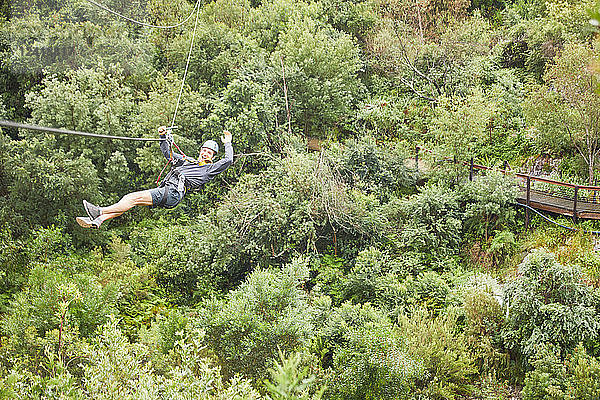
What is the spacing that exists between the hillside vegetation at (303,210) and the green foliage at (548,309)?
3cm

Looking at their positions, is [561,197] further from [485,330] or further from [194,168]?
[194,168]

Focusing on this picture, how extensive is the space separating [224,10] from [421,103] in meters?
6.25

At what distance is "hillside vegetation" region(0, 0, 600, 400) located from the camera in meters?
6.18

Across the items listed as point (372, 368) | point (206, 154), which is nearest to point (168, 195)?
point (206, 154)

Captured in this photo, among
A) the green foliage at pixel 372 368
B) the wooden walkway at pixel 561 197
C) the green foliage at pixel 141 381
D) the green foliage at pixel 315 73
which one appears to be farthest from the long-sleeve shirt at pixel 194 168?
the green foliage at pixel 315 73

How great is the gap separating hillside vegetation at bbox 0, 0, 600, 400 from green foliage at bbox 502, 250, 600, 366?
28 millimetres

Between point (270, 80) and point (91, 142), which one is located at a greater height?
point (270, 80)

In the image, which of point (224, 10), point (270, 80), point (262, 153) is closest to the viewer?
point (262, 153)

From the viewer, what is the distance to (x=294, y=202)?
9.73 m

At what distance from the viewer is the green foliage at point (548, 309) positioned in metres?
6.68

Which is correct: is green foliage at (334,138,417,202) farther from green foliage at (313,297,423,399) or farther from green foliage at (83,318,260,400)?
green foliage at (83,318,260,400)

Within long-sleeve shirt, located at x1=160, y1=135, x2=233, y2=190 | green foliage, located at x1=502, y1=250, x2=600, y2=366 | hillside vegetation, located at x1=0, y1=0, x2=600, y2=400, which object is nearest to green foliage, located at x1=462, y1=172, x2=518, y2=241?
hillside vegetation, located at x1=0, y1=0, x2=600, y2=400

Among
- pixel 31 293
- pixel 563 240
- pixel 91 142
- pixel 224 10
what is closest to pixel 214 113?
pixel 91 142

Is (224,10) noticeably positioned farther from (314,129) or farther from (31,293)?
(31,293)
